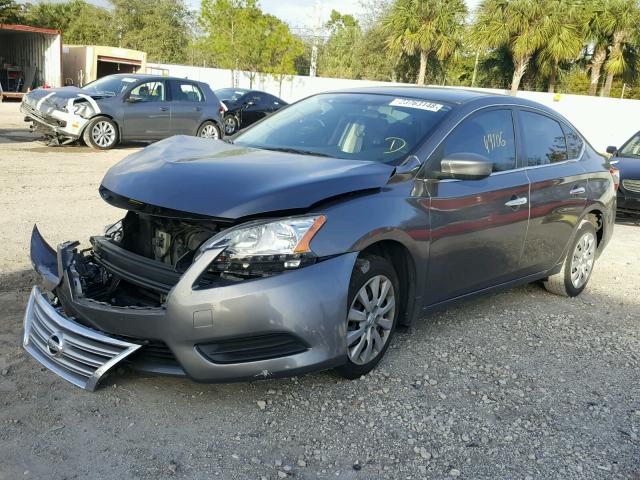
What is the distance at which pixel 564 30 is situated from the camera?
29109 mm

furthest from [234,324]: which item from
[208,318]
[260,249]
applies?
[260,249]

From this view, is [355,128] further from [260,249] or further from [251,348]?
[251,348]

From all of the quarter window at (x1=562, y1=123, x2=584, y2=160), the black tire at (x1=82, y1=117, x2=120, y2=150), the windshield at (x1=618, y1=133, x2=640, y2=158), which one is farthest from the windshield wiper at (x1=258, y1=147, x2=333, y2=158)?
the black tire at (x1=82, y1=117, x2=120, y2=150)

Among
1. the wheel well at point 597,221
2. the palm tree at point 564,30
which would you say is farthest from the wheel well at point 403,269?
the palm tree at point 564,30

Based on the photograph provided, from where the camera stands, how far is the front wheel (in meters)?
14.6

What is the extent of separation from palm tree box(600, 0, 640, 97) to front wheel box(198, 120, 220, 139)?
22173 millimetres

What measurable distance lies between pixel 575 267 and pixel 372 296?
2898mm

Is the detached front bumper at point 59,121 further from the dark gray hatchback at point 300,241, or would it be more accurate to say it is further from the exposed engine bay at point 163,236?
the exposed engine bay at point 163,236

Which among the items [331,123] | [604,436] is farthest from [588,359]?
[331,123]

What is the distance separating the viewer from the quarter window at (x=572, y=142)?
5426mm

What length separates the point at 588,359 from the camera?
4.36 metres

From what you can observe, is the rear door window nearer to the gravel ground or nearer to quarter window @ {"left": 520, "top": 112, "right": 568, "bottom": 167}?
the gravel ground

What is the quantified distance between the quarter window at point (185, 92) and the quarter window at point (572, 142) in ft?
33.8

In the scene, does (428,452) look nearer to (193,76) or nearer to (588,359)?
(588,359)
